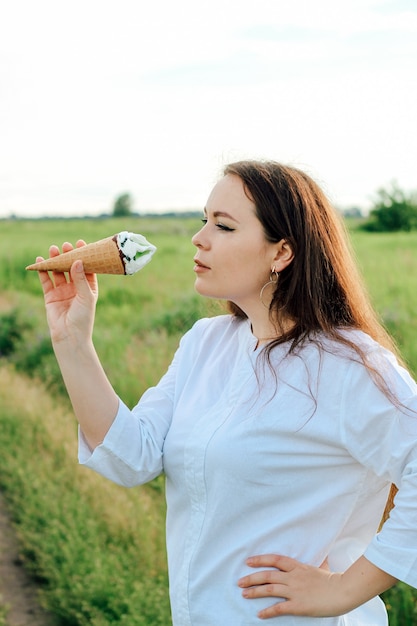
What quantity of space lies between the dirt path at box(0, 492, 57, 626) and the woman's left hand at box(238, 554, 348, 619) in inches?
Result: 95.3

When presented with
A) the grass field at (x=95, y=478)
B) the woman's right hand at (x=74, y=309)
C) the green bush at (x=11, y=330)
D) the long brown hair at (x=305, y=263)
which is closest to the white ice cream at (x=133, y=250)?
the woman's right hand at (x=74, y=309)

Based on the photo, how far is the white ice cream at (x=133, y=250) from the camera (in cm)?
222

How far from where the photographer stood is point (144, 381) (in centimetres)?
716

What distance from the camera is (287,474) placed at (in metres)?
1.92

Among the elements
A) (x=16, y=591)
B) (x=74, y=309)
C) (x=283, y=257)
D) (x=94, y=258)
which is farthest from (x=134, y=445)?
(x=16, y=591)

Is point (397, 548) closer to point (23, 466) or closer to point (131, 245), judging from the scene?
point (131, 245)

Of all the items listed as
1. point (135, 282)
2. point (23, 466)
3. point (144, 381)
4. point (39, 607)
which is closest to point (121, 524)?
point (39, 607)

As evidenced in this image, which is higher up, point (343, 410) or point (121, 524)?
point (343, 410)

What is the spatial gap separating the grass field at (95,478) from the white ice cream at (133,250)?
531mm

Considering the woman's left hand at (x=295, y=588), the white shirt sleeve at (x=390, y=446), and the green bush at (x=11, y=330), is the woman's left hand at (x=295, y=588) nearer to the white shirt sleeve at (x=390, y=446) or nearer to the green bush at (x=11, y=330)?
the white shirt sleeve at (x=390, y=446)

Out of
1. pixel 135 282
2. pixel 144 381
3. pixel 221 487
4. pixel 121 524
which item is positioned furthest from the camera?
pixel 135 282

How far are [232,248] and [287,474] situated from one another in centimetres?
58

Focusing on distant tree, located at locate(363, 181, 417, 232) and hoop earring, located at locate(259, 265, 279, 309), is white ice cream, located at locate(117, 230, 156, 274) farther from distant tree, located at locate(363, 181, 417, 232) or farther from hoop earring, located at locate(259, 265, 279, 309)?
distant tree, located at locate(363, 181, 417, 232)

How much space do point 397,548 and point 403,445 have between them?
0.24 m
